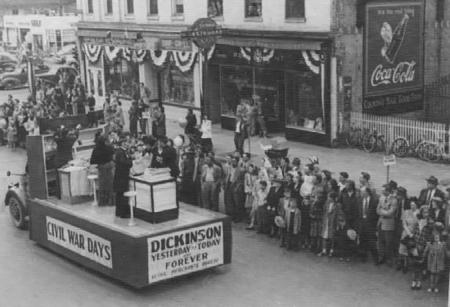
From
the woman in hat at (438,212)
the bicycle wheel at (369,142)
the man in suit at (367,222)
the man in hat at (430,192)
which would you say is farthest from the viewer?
the bicycle wheel at (369,142)

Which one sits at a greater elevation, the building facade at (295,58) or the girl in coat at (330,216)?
the building facade at (295,58)

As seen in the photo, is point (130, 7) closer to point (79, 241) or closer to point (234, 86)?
point (234, 86)

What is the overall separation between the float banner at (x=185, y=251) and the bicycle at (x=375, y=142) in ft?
36.8

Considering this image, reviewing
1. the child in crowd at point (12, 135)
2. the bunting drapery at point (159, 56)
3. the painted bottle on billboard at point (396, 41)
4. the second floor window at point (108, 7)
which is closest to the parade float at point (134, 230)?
the painted bottle on billboard at point (396, 41)

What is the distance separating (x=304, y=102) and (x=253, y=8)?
4.57m

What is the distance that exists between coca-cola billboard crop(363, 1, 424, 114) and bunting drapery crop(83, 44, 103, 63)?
17.8 metres

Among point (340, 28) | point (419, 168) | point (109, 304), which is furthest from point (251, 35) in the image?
point (109, 304)

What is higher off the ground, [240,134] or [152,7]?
[152,7]

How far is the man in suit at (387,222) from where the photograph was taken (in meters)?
13.9

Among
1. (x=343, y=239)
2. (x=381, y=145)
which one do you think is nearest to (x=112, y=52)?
(x=381, y=145)

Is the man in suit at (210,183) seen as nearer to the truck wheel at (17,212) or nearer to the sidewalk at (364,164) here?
the truck wheel at (17,212)

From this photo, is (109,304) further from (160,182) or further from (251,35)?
(251,35)

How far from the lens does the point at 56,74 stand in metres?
46.6

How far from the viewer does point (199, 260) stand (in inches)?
550
